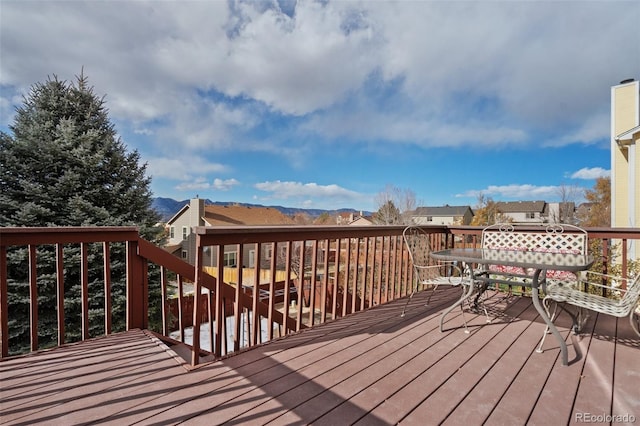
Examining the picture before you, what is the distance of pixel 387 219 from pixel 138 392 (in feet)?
61.5

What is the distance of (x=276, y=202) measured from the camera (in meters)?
41.1

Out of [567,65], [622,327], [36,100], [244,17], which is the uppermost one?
[244,17]

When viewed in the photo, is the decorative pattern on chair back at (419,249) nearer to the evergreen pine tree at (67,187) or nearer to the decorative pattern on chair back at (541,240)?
the decorative pattern on chair back at (541,240)

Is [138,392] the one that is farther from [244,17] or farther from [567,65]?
[567,65]

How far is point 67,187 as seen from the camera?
18.4 ft

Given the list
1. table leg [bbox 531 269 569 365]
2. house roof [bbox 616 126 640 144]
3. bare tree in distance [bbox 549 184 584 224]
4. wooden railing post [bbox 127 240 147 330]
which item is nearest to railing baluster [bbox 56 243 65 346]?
wooden railing post [bbox 127 240 147 330]

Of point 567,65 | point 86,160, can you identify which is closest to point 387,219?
point 567,65

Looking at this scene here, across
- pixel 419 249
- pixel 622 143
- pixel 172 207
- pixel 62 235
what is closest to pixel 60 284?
pixel 62 235

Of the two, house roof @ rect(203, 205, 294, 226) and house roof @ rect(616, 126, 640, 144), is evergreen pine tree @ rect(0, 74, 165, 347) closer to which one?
house roof @ rect(616, 126, 640, 144)

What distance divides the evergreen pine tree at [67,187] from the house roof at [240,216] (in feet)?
42.2

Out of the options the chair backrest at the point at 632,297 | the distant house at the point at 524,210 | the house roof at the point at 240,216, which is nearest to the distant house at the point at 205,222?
the house roof at the point at 240,216

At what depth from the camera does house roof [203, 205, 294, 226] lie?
19730 millimetres

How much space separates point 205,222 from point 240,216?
3.92 meters

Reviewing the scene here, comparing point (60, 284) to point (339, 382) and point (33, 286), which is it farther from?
point (339, 382)
